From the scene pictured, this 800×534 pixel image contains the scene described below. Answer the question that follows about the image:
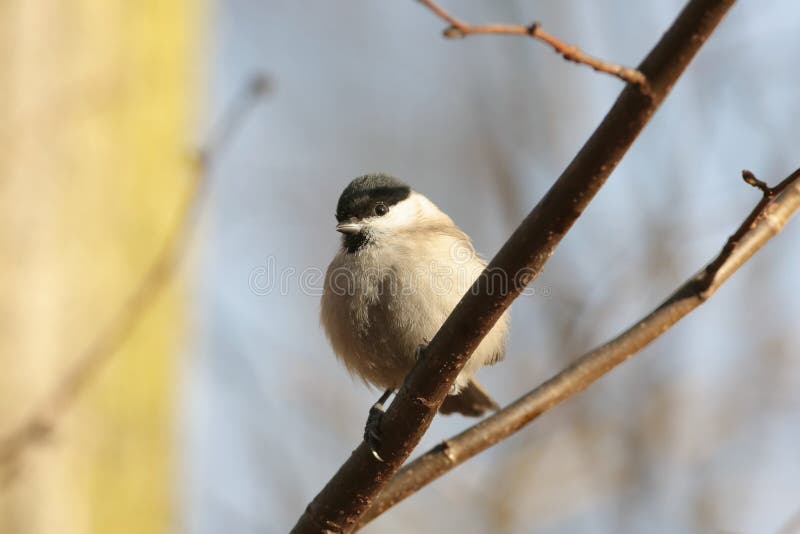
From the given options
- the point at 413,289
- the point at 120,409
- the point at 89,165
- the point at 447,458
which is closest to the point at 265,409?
the point at 120,409

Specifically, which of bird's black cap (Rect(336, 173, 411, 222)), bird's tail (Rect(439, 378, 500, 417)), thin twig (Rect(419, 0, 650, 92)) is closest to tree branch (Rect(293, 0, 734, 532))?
thin twig (Rect(419, 0, 650, 92))

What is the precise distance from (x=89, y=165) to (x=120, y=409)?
1075 millimetres

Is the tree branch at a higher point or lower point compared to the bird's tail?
higher

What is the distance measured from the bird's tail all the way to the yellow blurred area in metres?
1.45

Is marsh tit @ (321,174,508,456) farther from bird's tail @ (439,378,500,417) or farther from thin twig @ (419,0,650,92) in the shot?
thin twig @ (419,0,650,92)

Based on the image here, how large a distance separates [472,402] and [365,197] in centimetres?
92

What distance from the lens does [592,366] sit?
2477 millimetres

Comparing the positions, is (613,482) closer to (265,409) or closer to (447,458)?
(265,409)

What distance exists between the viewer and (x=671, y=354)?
5.42 m

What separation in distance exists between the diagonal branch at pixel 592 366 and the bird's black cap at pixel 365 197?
1186mm

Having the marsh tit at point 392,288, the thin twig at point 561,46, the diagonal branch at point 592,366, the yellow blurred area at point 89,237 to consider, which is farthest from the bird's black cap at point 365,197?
the thin twig at point 561,46

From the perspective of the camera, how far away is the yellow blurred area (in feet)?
11.5

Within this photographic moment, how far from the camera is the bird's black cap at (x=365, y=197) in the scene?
351 centimetres

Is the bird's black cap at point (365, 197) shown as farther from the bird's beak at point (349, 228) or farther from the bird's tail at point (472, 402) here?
the bird's tail at point (472, 402)
